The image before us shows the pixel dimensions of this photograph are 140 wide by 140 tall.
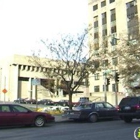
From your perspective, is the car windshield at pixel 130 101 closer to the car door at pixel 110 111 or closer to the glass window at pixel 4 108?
the car door at pixel 110 111

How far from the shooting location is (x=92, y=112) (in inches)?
835

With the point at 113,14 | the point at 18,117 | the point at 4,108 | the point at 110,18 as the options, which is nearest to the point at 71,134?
the point at 18,117

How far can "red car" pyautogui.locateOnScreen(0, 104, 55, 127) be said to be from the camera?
665 inches

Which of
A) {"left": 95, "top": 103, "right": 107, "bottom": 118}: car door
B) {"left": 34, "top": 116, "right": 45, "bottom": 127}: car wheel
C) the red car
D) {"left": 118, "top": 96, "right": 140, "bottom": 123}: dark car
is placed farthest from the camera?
{"left": 95, "top": 103, "right": 107, "bottom": 118}: car door

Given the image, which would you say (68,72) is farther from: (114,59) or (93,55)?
(114,59)

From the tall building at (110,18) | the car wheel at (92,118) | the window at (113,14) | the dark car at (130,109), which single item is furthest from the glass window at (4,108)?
the window at (113,14)

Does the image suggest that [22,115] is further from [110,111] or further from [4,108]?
[110,111]

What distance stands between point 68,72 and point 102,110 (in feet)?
27.1

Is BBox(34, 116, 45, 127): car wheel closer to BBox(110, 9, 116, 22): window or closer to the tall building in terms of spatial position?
the tall building

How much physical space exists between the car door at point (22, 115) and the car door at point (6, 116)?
0.22 meters

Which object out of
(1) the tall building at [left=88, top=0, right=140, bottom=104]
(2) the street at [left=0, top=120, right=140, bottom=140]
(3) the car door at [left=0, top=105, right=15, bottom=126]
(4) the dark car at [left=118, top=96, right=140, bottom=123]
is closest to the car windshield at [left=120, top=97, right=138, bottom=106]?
(4) the dark car at [left=118, top=96, right=140, bottom=123]

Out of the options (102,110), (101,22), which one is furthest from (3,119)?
(101,22)

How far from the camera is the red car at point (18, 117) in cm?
1689

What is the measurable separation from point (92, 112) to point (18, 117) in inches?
228
